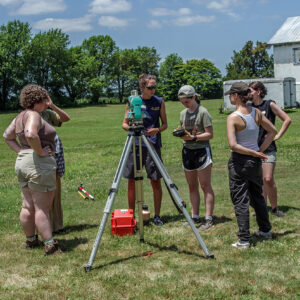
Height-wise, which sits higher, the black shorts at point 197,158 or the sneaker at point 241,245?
the black shorts at point 197,158

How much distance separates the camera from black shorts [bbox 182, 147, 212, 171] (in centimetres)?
659

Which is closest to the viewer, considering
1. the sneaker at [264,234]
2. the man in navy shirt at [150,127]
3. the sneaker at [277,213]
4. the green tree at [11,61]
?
the sneaker at [264,234]

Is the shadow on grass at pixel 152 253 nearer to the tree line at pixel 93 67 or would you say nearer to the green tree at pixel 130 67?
the tree line at pixel 93 67

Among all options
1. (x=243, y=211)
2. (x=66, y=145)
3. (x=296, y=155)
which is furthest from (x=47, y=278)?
(x=66, y=145)

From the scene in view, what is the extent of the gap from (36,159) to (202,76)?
296ft

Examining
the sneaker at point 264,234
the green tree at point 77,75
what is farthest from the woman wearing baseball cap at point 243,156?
the green tree at point 77,75

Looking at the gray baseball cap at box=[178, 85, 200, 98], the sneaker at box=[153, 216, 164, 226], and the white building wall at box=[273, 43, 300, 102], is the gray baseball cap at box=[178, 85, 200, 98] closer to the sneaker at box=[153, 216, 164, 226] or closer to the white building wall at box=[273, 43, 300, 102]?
the sneaker at box=[153, 216, 164, 226]

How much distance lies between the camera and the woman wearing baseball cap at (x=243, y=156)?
5441 mm

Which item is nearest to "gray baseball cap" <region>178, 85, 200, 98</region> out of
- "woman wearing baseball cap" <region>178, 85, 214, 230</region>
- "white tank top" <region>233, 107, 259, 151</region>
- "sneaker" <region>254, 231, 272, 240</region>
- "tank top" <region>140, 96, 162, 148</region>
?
"woman wearing baseball cap" <region>178, 85, 214, 230</region>

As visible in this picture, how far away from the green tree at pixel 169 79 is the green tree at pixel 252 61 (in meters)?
11.6

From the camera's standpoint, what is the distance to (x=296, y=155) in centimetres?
1411

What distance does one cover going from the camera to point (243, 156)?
5.57 meters

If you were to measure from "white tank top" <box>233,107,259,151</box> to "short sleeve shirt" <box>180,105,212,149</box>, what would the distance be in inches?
39.8

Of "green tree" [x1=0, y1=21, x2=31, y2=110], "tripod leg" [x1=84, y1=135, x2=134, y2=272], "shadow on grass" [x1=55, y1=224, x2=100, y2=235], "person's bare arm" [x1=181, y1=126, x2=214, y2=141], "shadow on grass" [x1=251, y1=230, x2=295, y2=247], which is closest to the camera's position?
"tripod leg" [x1=84, y1=135, x2=134, y2=272]
